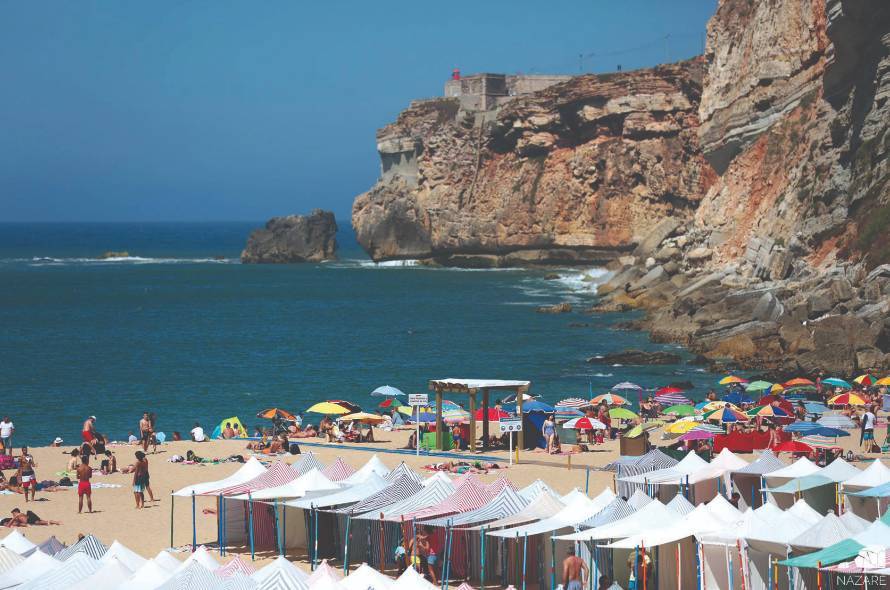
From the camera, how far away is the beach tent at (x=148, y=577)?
710 inches

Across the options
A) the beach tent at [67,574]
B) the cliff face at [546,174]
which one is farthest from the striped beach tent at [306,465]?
the cliff face at [546,174]

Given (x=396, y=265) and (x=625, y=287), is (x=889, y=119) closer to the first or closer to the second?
(x=625, y=287)

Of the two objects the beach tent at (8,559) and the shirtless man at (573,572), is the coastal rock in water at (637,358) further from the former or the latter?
the beach tent at (8,559)

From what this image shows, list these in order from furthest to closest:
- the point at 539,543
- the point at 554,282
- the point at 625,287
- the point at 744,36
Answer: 1. the point at 554,282
2. the point at 625,287
3. the point at 744,36
4. the point at 539,543

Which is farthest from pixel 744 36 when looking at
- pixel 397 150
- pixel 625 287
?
pixel 397 150

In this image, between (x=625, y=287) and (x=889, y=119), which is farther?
(x=625, y=287)

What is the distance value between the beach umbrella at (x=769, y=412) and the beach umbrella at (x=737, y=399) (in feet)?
13.9

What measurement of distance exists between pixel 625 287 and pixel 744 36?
17.3 metres

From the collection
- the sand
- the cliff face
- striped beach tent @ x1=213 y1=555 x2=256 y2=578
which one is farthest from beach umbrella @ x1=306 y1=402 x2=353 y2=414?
the cliff face

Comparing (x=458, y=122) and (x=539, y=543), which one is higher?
(x=458, y=122)

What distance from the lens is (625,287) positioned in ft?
277

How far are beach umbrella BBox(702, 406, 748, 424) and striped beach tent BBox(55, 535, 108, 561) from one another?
17515 mm

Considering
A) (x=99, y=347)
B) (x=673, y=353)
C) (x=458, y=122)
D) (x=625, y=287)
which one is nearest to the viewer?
(x=673, y=353)

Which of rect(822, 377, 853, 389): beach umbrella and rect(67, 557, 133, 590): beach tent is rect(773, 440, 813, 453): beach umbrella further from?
rect(67, 557, 133, 590): beach tent
